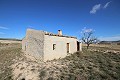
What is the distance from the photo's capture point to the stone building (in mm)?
14346

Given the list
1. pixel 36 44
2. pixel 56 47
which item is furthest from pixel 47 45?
pixel 36 44

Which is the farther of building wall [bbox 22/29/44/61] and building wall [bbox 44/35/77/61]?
building wall [bbox 22/29/44/61]

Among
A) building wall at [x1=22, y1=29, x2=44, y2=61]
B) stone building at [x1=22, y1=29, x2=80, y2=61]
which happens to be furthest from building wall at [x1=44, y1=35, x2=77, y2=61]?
building wall at [x1=22, y1=29, x2=44, y2=61]

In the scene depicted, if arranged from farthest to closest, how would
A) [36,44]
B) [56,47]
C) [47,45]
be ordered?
[36,44] → [56,47] → [47,45]

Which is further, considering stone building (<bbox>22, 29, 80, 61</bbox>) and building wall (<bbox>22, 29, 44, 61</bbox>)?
building wall (<bbox>22, 29, 44, 61</bbox>)

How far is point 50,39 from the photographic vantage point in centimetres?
1503

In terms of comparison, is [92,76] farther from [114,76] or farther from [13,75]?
[13,75]

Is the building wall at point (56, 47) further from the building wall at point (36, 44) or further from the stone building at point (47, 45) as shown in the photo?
the building wall at point (36, 44)

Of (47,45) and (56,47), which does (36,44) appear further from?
(56,47)

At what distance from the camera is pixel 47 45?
14.5 meters

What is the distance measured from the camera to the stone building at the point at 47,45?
14.3 metres

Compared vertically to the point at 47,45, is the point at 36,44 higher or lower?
higher

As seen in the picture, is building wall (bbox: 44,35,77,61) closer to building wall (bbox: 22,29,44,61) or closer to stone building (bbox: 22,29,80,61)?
stone building (bbox: 22,29,80,61)

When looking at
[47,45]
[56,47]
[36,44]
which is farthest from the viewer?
[36,44]
